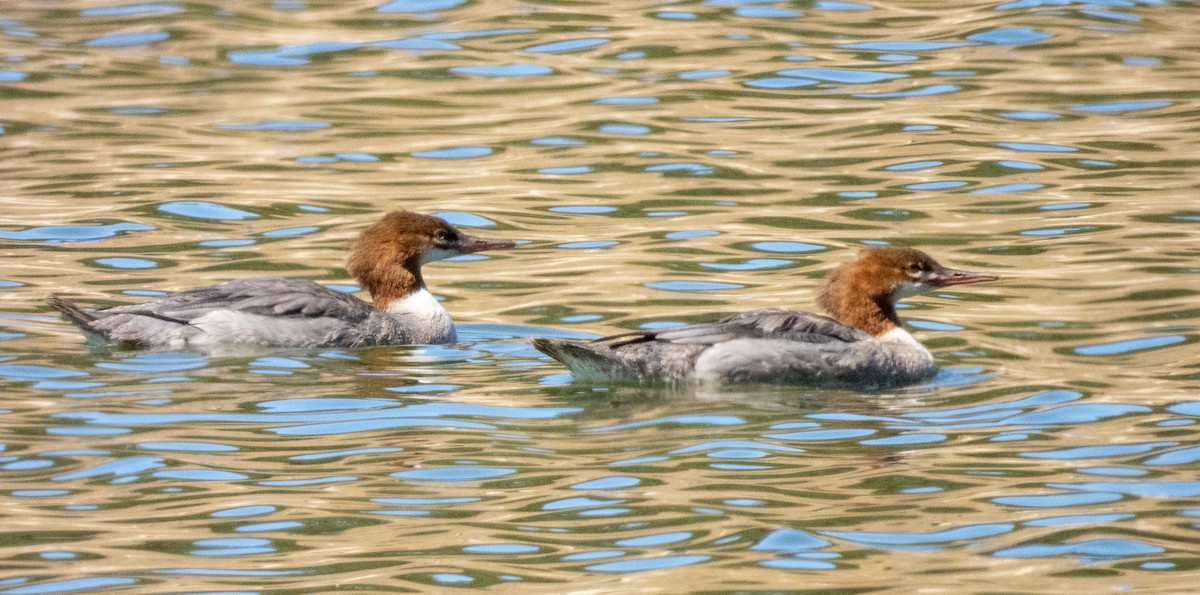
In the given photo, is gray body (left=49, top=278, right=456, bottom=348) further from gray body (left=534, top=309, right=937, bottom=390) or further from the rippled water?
Answer: gray body (left=534, top=309, right=937, bottom=390)

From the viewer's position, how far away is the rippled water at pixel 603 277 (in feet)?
20.2

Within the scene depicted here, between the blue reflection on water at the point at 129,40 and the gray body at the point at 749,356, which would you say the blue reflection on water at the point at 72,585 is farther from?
the blue reflection on water at the point at 129,40

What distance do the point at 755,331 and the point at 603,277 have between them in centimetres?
230

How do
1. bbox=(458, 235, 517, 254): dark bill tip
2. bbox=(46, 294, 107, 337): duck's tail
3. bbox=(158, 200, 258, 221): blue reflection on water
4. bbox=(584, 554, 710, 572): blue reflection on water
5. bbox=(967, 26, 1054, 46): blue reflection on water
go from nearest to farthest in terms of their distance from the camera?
bbox=(584, 554, 710, 572): blue reflection on water < bbox=(46, 294, 107, 337): duck's tail < bbox=(458, 235, 517, 254): dark bill tip < bbox=(158, 200, 258, 221): blue reflection on water < bbox=(967, 26, 1054, 46): blue reflection on water

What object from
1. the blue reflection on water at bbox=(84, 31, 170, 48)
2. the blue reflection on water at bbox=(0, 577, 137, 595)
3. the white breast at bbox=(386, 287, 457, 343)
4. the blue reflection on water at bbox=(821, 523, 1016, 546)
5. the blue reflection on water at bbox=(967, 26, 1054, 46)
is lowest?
the white breast at bbox=(386, 287, 457, 343)

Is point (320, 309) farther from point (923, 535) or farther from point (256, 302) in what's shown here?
point (923, 535)

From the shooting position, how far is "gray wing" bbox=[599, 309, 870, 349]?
862 cm

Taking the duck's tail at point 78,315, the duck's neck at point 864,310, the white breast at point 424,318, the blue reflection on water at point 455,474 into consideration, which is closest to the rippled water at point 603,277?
the blue reflection on water at point 455,474

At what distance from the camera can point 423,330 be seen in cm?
998

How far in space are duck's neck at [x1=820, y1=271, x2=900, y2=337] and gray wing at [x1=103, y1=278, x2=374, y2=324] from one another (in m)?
2.56

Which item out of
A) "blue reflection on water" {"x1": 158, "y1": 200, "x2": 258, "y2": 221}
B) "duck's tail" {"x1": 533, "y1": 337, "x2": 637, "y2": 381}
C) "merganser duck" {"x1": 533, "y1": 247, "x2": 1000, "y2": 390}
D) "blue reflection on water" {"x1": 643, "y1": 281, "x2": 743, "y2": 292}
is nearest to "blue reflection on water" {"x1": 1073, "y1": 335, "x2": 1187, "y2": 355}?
"merganser duck" {"x1": 533, "y1": 247, "x2": 1000, "y2": 390}

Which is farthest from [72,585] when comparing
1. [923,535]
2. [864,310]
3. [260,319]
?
[864,310]

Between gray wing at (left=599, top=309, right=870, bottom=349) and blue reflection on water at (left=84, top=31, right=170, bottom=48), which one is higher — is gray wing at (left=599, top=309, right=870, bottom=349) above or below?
below

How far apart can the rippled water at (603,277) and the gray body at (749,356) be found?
6.1 inches
